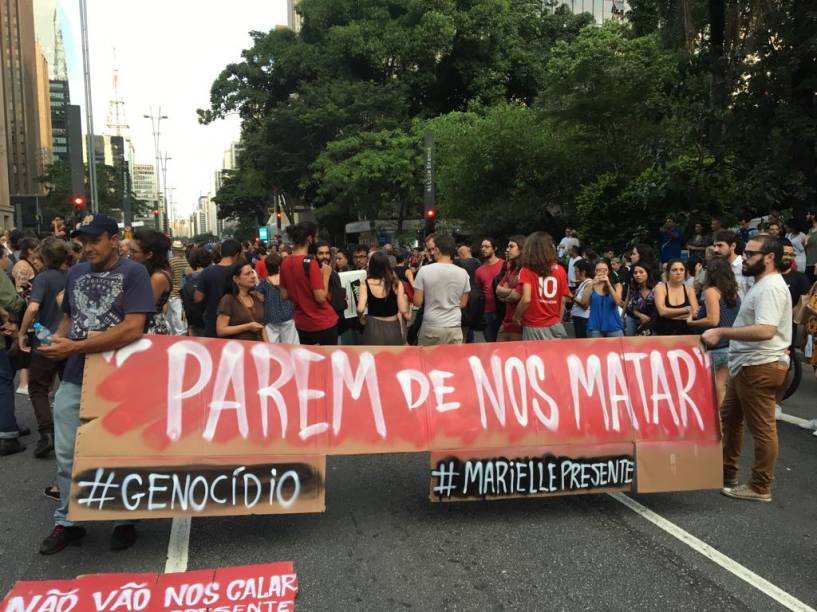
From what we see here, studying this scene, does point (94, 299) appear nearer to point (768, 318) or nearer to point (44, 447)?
point (44, 447)

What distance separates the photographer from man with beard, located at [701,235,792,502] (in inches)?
176

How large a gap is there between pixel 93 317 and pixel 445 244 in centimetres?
329

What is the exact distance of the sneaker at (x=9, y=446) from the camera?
5980 mm

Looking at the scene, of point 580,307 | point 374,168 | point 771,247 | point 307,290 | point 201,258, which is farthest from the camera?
point 374,168

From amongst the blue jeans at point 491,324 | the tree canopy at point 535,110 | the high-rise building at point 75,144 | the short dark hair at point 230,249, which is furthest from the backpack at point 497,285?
the high-rise building at point 75,144

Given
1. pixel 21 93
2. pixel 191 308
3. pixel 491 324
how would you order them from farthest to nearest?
pixel 21 93
pixel 491 324
pixel 191 308

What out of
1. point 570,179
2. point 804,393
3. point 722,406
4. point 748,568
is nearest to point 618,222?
point 570,179

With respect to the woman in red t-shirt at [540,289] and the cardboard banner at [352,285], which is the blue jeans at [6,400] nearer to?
the cardboard banner at [352,285]

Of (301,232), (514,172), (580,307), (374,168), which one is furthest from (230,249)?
(374,168)

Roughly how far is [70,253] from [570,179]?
771 inches

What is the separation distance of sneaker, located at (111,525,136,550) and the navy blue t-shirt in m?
1.15

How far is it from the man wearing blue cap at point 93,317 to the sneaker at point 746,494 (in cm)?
391

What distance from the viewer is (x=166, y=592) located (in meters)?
3.47

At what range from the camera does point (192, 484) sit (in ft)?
13.4
